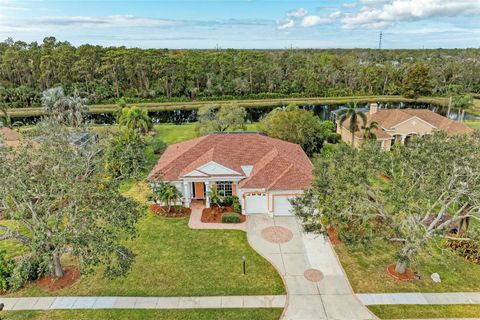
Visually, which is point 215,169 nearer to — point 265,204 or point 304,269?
point 265,204

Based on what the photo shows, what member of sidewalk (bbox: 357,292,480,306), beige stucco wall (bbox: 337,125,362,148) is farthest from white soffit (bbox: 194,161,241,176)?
beige stucco wall (bbox: 337,125,362,148)

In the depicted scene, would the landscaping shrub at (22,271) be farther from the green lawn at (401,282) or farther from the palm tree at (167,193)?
the green lawn at (401,282)

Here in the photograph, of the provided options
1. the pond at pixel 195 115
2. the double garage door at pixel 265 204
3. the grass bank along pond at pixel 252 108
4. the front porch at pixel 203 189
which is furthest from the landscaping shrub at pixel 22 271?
the pond at pixel 195 115

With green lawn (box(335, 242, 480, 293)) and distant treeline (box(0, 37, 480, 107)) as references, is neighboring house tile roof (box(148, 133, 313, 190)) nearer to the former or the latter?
green lawn (box(335, 242, 480, 293))

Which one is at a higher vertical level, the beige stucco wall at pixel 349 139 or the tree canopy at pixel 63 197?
the tree canopy at pixel 63 197

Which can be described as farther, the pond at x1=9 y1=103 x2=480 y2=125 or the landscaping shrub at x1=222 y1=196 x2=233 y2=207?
the pond at x1=9 y1=103 x2=480 y2=125

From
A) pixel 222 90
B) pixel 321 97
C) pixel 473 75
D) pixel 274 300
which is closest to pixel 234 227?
pixel 274 300
